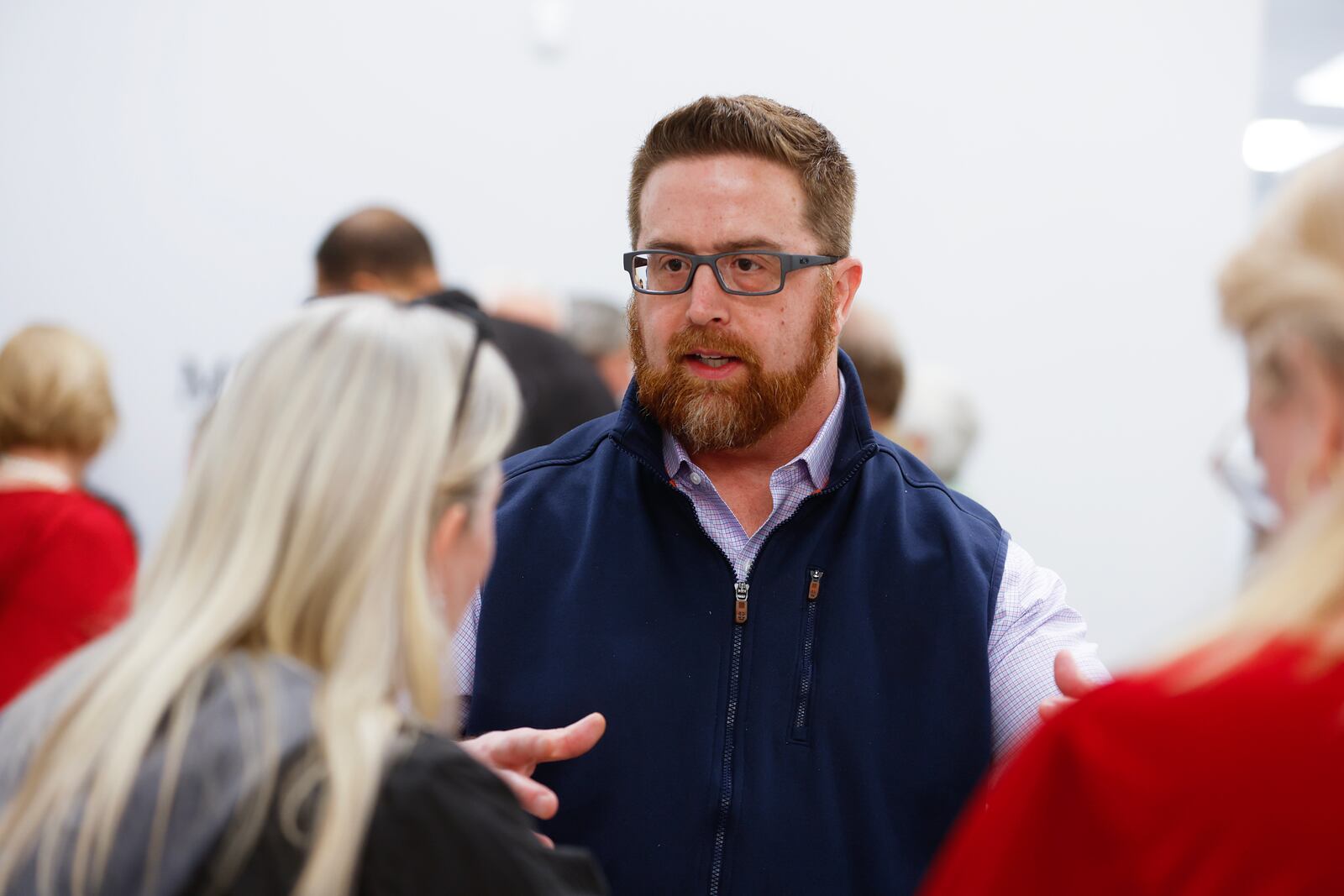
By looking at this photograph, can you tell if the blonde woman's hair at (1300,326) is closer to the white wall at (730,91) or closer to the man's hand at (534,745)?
the man's hand at (534,745)

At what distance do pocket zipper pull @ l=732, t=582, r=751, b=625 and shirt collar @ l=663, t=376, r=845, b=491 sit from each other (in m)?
0.18

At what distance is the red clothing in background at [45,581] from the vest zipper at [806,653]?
1522mm

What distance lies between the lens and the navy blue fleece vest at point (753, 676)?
1.57m

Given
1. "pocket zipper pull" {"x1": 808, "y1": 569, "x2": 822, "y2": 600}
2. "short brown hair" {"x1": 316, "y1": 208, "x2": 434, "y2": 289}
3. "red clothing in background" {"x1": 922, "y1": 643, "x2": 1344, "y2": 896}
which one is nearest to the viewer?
"red clothing in background" {"x1": 922, "y1": 643, "x2": 1344, "y2": 896}

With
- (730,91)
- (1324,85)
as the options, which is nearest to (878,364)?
(730,91)

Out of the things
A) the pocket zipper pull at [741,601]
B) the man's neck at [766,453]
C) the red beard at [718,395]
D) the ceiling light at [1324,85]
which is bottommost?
the pocket zipper pull at [741,601]

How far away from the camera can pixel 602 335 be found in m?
3.68

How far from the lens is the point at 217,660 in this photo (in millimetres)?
1000

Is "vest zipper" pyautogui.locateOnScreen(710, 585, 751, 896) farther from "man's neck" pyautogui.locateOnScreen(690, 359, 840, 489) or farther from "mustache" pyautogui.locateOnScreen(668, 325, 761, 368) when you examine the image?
"mustache" pyautogui.locateOnScreen(668, 325, 761, 368)

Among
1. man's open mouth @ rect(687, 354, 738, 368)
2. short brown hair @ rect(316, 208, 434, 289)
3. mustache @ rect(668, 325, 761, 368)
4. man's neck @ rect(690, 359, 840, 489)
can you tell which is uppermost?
short brown hair @ rect(316, 208, 434, 289)

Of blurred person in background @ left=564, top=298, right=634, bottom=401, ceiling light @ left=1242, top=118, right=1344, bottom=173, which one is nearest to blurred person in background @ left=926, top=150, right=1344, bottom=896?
blurred person in background @ left=564, top=298, right=634, bottom=401

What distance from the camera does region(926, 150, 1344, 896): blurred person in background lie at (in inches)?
32.8

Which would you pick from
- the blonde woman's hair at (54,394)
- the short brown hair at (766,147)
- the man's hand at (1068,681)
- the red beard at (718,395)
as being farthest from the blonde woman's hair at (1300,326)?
the blonde woman's hair at (54,394)

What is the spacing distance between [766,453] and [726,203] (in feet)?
1.13
